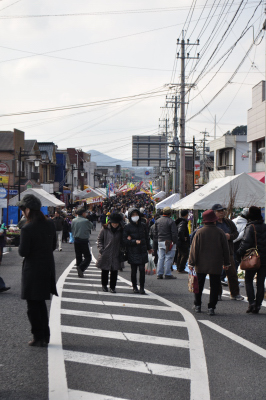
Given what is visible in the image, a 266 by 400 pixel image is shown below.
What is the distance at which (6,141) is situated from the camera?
163 ft

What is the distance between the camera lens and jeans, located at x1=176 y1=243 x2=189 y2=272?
49.7ft

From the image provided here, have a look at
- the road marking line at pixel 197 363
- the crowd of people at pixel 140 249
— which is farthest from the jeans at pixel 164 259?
the road marking line at pixel 197 363

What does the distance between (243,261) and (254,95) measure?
23397mm

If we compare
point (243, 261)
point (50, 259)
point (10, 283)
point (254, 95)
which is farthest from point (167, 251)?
point (254, 95)

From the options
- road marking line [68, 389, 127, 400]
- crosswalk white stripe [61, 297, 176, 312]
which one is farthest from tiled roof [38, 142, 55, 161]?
road marking line [68, 389, 127, 400]

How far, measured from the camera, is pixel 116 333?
690 cm

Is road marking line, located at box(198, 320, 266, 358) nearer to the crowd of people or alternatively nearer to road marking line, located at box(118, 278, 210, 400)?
road marking line, located at box(118, 278, 210, 400)

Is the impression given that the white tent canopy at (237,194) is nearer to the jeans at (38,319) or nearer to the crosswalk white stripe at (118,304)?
the crosswalk white stripe at (118,304)

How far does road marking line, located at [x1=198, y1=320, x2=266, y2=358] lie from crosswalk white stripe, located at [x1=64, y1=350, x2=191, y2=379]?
122 centimetres

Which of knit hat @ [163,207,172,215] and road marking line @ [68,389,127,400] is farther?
knit hat @ [163,207,172,215]

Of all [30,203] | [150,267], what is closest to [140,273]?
[150,267]

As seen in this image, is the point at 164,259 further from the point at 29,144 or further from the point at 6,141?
the point at 29,144

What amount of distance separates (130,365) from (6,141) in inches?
1832

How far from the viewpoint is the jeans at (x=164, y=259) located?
535 inches
